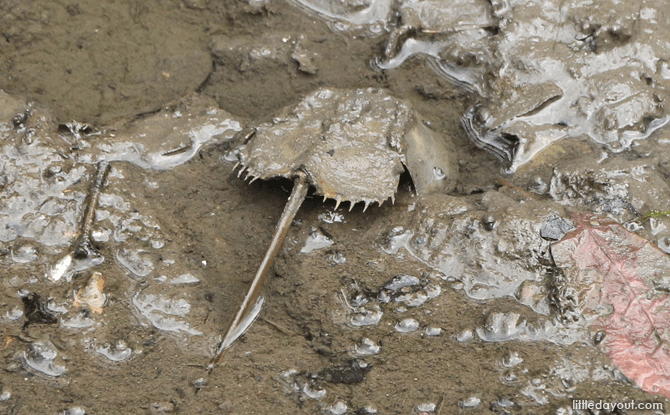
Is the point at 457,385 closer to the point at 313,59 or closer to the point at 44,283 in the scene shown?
the point at 44,283

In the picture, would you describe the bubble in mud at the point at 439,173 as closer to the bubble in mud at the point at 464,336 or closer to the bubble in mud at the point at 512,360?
the bubble in mud at the point at 464,336

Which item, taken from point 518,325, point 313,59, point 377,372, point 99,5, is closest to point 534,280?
point 518,325

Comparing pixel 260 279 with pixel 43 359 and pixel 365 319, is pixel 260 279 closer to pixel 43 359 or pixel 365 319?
pixel 365 319

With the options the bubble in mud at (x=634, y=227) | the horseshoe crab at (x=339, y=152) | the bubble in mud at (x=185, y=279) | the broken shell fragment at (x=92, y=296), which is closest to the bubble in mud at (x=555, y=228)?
the bubble in mud at (x=634, y=227)

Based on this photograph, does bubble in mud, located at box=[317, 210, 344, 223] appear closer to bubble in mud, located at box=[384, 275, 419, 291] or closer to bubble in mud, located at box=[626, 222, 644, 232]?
bubble in mud, located at box=[384, 275, 419, 291]

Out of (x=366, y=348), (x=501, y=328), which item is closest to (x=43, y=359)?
(x=366, y=348)

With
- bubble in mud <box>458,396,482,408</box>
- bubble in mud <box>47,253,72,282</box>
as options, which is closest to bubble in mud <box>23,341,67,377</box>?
bubble in mud <box>47,253,72,282</box>
